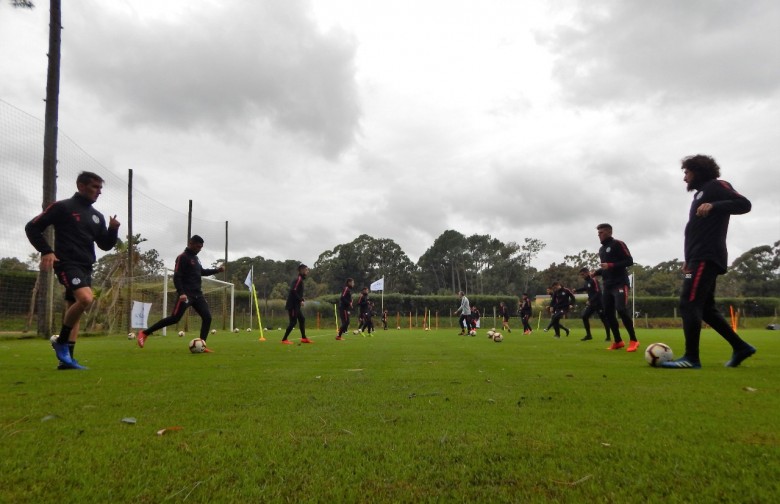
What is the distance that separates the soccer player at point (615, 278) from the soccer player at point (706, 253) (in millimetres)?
2848

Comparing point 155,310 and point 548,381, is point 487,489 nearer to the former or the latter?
point 548,381

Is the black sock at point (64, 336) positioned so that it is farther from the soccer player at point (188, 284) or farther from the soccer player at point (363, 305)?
the soccer player at point (363, 305)

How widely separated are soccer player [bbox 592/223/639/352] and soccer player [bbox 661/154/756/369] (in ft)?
9.34

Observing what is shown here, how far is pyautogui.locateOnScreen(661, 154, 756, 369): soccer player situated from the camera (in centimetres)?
527

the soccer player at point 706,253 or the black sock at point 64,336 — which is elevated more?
the soccer player at point 706,253

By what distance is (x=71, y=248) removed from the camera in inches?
224

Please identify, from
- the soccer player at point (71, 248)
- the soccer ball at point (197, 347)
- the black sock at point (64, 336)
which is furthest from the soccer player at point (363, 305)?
the black sock at point (64, 336)

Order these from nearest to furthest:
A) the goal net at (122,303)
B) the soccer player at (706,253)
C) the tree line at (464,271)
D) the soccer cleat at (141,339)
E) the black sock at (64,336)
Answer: the soccer player at (706,253)
the black sock at (64,336)
the soccer cleat at (141,339)
the goal net at (122,303)
the tree line at (464,271)

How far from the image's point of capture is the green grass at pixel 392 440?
178 centimetres

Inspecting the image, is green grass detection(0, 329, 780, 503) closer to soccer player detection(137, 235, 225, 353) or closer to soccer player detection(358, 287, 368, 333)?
soccer player detection(137, 235, 225, 353)

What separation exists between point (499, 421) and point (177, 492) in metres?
1.74

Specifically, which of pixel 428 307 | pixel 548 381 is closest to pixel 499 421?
pixel 548 381

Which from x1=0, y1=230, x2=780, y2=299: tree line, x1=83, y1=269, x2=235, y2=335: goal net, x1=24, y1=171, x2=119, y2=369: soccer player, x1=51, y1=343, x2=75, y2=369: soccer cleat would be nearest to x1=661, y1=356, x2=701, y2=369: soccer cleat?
x1=24, y1=171, x2=119, y2=369: soccer player

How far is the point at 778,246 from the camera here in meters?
76.2
